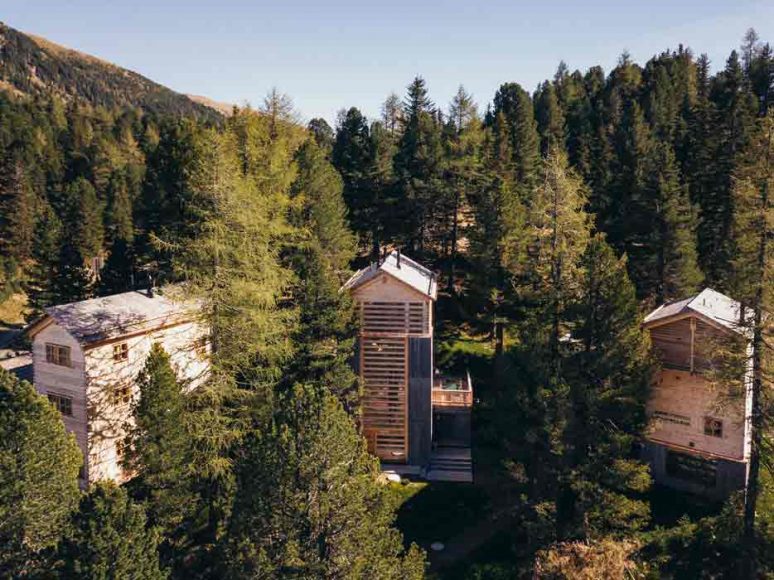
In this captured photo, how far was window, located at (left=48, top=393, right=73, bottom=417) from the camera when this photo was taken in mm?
24859

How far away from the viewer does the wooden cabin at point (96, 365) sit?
964 inches

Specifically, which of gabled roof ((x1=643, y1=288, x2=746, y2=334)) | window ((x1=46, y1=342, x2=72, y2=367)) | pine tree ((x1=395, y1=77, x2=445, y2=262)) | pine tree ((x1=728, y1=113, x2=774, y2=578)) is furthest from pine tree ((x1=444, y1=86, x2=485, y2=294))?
window ((x1=46, y1=342, x2=72, y2=367))

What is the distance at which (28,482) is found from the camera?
17.8 m

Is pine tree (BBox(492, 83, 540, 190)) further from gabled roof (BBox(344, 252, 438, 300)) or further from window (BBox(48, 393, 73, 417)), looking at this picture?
window (BBox(48, 393, 73, 417))

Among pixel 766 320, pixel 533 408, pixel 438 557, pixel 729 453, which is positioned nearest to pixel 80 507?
pixel 438 557

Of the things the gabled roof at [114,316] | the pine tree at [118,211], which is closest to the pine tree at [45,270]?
the pine tree at [118,211]

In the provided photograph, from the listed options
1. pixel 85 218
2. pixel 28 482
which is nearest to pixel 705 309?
pixel 28 482

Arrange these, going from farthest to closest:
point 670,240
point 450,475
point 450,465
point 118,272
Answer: point 118,272, point 670,240, point 450,465, point 450,475

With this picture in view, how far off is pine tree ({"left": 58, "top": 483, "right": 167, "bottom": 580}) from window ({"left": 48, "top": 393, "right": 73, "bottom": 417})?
9.01 meters

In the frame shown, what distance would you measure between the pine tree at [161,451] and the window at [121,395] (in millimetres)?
6096

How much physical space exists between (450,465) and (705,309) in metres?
13.7

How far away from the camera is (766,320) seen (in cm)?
2025

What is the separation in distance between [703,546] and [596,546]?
627cm

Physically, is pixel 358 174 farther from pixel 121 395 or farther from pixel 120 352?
pixel 121 395
